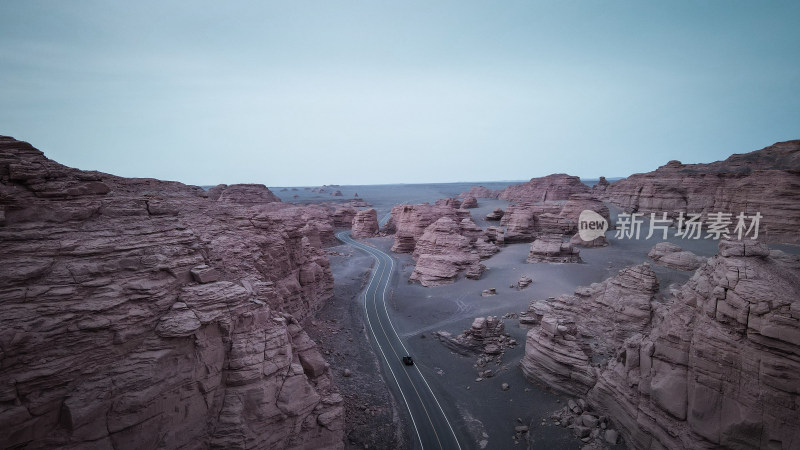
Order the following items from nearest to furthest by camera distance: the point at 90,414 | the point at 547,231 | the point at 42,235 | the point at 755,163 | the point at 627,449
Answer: the point at 90,414 → the point at 42,235 → the point at 627,449 → the point at 755,163 → the point at 547,231

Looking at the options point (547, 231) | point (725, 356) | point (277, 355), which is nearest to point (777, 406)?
point (725, 356)

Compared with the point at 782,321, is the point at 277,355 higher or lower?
lower

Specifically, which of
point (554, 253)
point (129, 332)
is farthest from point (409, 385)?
point (554, 253)

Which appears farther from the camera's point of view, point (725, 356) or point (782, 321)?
point (725, 356)

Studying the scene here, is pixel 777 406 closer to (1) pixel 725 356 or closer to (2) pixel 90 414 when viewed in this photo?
(1) pixel 725 356

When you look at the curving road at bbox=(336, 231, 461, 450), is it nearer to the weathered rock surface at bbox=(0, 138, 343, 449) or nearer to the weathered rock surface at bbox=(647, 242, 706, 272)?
the weathered rock surface at bbox=(0, 138, 343, 449)

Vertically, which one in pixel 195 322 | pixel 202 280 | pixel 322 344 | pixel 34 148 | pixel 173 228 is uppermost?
pixel 34 148

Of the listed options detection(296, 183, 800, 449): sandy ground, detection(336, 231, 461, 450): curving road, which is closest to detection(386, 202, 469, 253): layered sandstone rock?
detection(296, 183, 800, 449): sandy ground
